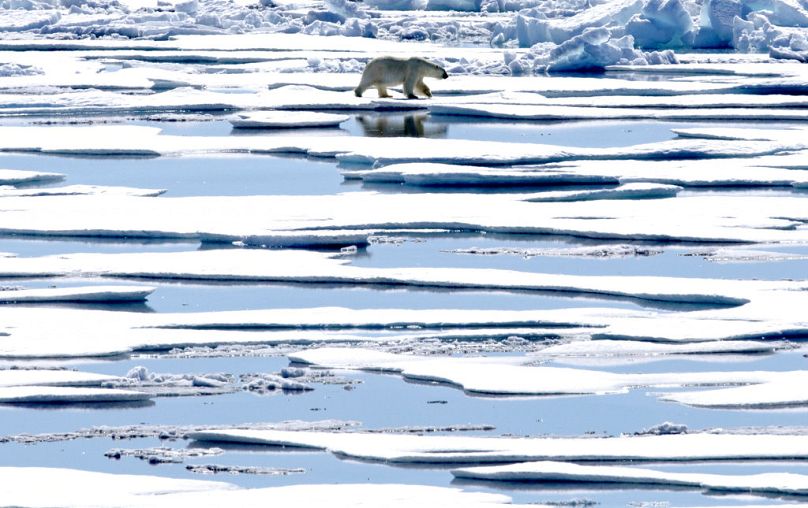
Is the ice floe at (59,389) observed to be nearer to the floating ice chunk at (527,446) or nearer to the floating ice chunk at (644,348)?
the floating ice chunk at (527,446)

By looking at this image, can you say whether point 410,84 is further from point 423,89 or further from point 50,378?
point 50,378

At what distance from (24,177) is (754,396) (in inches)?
235

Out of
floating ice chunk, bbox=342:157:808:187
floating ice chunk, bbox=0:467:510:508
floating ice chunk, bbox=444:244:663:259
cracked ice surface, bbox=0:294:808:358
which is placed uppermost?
floating ice chunk, bbox=0:467:510:508

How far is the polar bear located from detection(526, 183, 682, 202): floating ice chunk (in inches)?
227

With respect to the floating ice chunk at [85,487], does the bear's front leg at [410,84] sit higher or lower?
lower

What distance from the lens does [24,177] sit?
32.3ft

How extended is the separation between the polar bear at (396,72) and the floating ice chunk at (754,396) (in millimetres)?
9976

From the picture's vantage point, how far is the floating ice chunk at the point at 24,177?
9.81 metres

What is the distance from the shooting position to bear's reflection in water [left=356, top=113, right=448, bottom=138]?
12.4 metres

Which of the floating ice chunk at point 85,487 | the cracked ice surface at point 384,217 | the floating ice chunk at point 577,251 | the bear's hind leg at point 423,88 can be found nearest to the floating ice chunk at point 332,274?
the cracked ice surface at point 384,217

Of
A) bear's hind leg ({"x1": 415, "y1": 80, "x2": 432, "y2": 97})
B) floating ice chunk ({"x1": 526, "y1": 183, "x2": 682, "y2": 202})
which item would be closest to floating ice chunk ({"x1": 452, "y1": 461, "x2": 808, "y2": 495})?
floating ice chunk ({"x1": 526, "y1": 183, "x2": 682, "y2": 202})

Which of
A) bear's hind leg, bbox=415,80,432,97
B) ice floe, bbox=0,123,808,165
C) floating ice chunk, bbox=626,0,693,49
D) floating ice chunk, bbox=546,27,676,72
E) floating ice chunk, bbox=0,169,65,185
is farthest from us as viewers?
floating ice chunk, bbox=626,0,693,49

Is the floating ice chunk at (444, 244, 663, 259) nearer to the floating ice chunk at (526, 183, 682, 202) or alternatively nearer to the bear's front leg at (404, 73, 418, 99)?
the floating ice chunk at (526, 183, 682, 202)

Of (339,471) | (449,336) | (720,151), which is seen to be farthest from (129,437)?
(720,151)
